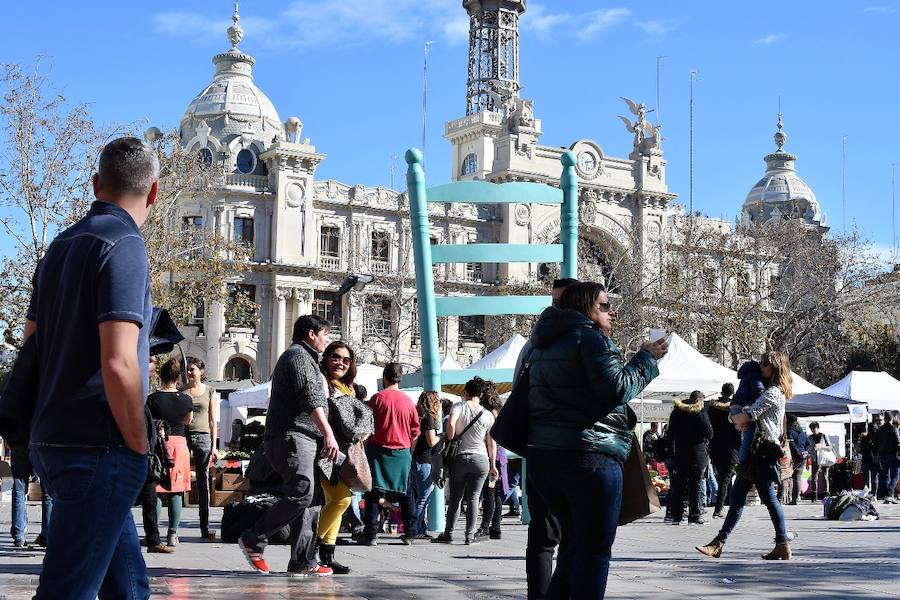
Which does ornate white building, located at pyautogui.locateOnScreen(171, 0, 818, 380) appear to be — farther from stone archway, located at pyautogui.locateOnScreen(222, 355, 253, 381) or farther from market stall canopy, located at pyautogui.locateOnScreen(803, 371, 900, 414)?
market stall canopy, located at pyautogui.locateOnScreen(803, 371, 900, 414)

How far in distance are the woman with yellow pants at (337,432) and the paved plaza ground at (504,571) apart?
303 mm

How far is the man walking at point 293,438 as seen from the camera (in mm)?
7660

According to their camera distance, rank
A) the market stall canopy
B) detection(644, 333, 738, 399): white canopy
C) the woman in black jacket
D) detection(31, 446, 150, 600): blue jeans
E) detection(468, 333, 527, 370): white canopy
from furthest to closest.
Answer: the market stall canopy, detection(468, 333, 527, 370): white canopy, detection(644, 333, 738, 399): white canopy, the woman in black jacket, detection(31, 446, 150, 600): blue jeans

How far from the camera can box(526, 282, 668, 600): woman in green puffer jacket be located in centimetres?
521

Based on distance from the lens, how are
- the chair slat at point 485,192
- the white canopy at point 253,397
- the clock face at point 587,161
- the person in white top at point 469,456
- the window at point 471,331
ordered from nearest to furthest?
the person in white top at point 469,456 < the chair slat at point 485,192 < the white canopy at point 253,397 < the window at point 471,331 < the clock face at point 587,161

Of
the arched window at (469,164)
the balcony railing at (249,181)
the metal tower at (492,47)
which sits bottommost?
the balcony railing at (249,181)

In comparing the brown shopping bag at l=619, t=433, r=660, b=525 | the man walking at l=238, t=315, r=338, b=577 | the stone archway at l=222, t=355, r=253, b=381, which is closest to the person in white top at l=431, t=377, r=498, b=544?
the man walking at l=238, t=315, r=338, b=577

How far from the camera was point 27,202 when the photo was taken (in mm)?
23578

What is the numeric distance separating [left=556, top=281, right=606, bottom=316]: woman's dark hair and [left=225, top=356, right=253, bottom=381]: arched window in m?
47.2

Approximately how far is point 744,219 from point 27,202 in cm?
5477

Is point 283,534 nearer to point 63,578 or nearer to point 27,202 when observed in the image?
point 63,578

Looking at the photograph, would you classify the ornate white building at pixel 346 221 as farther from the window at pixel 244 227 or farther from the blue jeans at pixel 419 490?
the blue jeans at pixel 419 490

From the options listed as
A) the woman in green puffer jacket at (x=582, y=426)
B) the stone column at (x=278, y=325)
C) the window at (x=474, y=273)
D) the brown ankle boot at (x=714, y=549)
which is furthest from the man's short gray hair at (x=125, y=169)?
the window at (x=474, y=273)

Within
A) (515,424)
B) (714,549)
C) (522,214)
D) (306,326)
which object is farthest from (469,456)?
(522,214)
